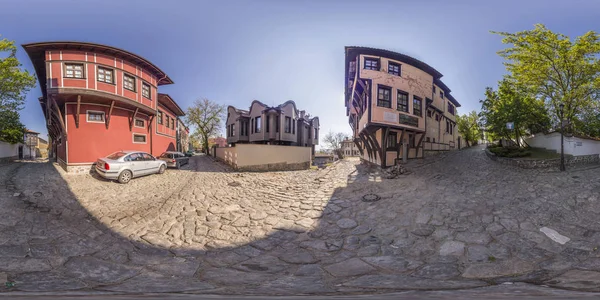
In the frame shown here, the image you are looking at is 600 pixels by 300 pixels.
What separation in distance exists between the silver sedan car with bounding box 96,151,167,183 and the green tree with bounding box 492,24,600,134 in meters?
23.9

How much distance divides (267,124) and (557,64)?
2530cm

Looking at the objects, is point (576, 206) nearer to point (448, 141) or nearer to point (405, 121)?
point (405, 121)

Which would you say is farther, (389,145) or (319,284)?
(389,145)

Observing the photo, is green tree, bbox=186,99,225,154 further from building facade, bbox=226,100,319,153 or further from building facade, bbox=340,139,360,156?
building facade, bbox=340,139,360,156

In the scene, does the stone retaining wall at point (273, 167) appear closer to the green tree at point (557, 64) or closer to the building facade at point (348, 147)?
the green tree at point (557, 64)

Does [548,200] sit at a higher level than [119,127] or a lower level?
lower

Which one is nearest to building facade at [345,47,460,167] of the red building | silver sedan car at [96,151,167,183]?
silver sedan car at [96,151,167,183]

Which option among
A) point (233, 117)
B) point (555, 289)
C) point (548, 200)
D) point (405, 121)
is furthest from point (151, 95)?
point (548, 200)

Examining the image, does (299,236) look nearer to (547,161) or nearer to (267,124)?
(547,161)

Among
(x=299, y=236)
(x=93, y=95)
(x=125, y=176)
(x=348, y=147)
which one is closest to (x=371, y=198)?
(x=299, y=236)

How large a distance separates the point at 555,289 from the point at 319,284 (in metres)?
3.74

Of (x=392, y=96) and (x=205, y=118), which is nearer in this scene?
(x=392, y=96)

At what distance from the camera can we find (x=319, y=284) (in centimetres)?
407

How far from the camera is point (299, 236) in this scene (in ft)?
21.8
